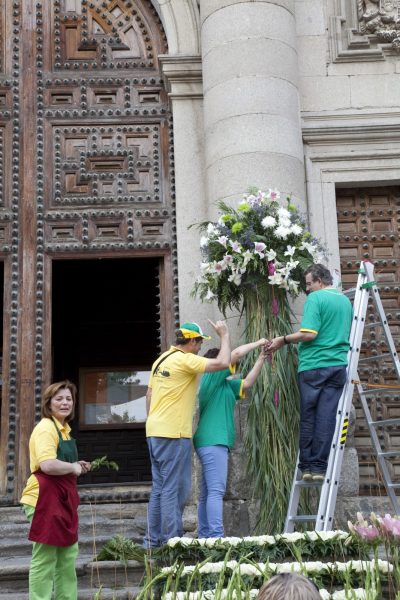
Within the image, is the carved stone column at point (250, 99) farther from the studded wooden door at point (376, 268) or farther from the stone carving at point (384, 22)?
the stone carving at point (384, 22)

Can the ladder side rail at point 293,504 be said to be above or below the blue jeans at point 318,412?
below

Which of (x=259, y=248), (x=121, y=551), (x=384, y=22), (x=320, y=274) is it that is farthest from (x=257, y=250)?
(x=384, y=22)

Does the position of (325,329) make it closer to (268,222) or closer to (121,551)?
(268,222)

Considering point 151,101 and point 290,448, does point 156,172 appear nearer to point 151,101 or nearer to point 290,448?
point 151,101

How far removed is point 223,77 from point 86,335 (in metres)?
7.25

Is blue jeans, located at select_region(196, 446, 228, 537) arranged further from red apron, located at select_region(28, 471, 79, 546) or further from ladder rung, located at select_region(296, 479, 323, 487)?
red apron, located at select_region(28, 471, 79, 546)

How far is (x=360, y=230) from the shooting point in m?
9.07

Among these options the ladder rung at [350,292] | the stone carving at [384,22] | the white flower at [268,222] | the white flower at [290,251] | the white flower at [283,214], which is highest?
the stone carving at [384,22]

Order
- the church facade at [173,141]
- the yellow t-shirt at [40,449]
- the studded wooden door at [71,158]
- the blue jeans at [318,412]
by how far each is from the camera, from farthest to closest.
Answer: the studded wooden door at [71,158], the church facade at [173,141], the blue jeans at [318,412], the yellow t-shirt at [40,449]

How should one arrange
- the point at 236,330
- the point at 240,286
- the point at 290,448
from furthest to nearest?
the point at 236,330
the point at 240,286
the point at 290,448

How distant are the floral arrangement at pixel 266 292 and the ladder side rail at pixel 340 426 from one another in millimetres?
574

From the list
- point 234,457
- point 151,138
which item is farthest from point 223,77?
point 234,457

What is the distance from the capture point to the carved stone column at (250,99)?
8297mm

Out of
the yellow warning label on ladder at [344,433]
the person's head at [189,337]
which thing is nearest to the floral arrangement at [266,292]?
the yellow warning label on ladder at [344,433]
